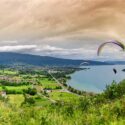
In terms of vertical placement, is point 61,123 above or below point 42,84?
above

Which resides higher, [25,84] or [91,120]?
[91,120]

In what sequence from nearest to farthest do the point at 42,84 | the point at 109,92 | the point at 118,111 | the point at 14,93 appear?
the point at 118,111
the point at 109,92
the point at 14,93
the point at 42,84

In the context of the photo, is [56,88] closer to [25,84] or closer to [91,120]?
[25,84]

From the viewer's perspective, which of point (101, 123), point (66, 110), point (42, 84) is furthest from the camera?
point (42, 84)

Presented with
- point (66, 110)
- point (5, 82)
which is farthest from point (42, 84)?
point (66, 110)

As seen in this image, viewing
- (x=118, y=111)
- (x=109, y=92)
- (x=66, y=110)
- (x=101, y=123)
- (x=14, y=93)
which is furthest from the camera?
(x=14, y=93)

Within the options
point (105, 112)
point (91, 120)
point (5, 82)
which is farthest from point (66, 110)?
point (5, 82)

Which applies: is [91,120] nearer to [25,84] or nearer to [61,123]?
[61,123]

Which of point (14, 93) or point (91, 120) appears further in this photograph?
point (14, 93)

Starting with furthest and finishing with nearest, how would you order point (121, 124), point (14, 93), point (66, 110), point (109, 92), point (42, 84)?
point (42, 84), point (14, 93), point (109, 92), point (66, 110), point (121, 124)
